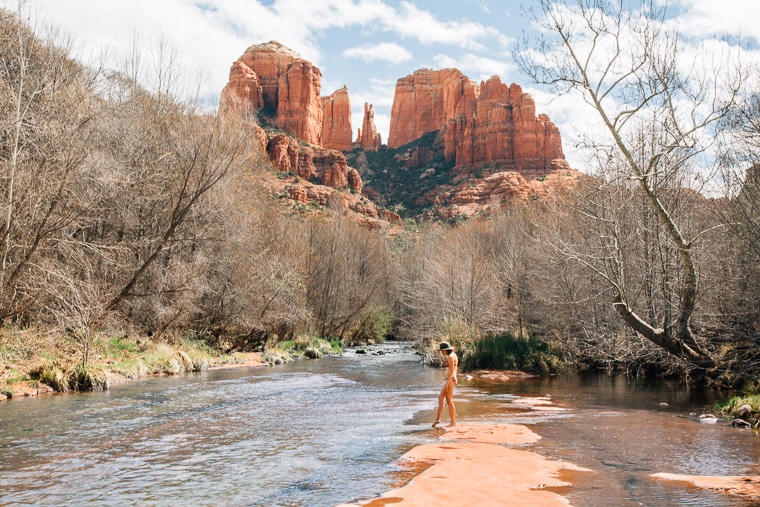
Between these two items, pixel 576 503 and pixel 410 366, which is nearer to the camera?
pixel 576 503

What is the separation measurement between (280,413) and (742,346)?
13.3 meters

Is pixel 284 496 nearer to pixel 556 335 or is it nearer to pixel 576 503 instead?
pixel 576 503

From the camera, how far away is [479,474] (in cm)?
790

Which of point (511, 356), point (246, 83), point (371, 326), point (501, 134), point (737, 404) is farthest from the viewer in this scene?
point (246, 83)

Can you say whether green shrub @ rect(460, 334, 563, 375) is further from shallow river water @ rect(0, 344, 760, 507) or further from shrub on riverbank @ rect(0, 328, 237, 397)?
shrub on riverbank @ rect(0, 328, 237, 397)

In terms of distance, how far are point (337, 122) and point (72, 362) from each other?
143m

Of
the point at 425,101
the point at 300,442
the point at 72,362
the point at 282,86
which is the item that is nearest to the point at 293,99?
the point at 282,86

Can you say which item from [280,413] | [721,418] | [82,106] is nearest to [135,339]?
[82,106]

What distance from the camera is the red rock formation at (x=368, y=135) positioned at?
166 metres

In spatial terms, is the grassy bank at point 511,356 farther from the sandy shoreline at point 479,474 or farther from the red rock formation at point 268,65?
the red rock formation at point 268,65

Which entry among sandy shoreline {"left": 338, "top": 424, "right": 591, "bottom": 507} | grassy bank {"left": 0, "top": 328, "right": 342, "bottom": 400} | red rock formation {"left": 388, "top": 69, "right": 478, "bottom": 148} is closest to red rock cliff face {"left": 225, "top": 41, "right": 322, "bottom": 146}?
red rock formation {"left": 388, "top": 69, "right": 478, "bottom": 148}

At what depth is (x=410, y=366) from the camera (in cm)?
2722

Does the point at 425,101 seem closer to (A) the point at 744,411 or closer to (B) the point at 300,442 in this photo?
(A) the point at 744,411

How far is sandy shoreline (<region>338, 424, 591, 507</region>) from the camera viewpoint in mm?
6730
